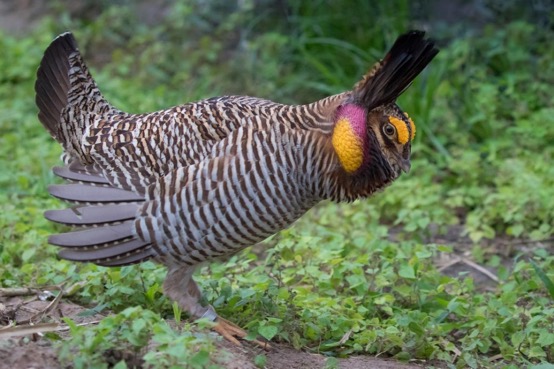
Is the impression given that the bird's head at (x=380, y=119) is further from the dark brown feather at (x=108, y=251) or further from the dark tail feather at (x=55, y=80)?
the dark tail feather at (x=55, y=80)

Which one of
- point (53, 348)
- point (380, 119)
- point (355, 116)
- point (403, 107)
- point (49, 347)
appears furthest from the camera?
point (403, 107)

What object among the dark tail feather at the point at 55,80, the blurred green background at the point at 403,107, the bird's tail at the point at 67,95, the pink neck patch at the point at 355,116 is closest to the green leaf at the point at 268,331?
the blurred green background at the point at 403,107

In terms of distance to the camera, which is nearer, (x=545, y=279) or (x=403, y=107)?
(x=545, y=279)

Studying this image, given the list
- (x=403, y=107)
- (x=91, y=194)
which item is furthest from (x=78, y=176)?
(x=403, y=107)

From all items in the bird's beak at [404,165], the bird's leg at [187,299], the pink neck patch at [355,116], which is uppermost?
the pink neck patch at [355,116]

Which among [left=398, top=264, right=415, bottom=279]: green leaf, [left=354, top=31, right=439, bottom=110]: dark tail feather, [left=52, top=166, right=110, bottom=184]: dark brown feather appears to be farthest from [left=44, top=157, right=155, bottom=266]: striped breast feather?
[left=398, top=264, right=415, bottom=279]: green leaf

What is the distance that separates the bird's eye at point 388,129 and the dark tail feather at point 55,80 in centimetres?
182

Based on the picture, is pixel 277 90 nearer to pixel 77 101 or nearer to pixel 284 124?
pixel 77 101

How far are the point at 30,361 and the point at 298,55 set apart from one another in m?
6.05

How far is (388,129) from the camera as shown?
4395 millimetres

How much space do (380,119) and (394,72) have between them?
24 cm

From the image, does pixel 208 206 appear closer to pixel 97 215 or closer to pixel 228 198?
pixel 228 198

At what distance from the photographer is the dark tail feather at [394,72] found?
4.33 meters

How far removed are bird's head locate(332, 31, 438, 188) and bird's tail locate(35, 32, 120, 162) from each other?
4.60 ft
